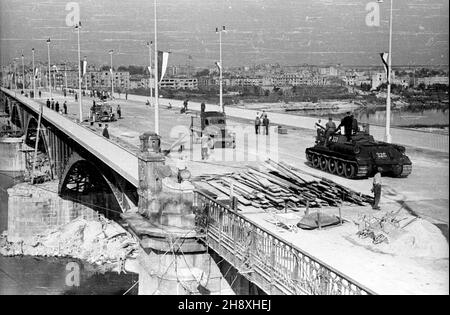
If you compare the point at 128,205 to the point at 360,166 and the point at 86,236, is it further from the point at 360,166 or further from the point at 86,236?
the point at 86,236

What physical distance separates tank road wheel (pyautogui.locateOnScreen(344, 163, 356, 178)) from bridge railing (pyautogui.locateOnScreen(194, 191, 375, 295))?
797cm

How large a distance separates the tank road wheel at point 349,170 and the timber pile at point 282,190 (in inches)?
49.7

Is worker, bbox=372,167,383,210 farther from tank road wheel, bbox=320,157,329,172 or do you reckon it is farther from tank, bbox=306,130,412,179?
tank road wheel, bbox=320,157,329,172

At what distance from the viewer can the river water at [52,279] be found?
3728 cm

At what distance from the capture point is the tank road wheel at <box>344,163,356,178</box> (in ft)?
70.6

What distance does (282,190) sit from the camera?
18594mm

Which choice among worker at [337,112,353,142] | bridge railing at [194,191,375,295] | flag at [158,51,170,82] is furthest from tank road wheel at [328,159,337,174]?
bridge railing at [194,191,375,295]

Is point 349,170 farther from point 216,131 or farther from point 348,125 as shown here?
point 216,131

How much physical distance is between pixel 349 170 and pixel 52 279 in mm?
24602

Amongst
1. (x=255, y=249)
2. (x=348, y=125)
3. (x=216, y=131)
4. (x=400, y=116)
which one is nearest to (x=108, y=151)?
(x=216, y=131)

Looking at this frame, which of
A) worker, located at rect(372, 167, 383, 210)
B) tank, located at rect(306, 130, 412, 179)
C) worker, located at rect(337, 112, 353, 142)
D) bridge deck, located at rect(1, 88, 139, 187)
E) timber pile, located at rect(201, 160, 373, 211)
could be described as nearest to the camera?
worker, located at rect(372, 167, 383, 210)

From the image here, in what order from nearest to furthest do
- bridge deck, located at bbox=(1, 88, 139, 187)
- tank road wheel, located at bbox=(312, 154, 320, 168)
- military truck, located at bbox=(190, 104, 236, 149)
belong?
bridge deck, located at bbox=(1, 88, 139, 187), tank road wheel, located at bbox=(312, 154, 320, 168), military truck, located at bbox=(190, 104, 236, 149)

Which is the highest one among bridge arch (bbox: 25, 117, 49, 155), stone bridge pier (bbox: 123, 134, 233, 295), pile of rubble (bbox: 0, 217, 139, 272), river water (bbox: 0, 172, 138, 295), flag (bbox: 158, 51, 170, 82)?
flag (bbox: 158, 51, 170, 82)

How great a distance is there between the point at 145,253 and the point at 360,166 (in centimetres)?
893
